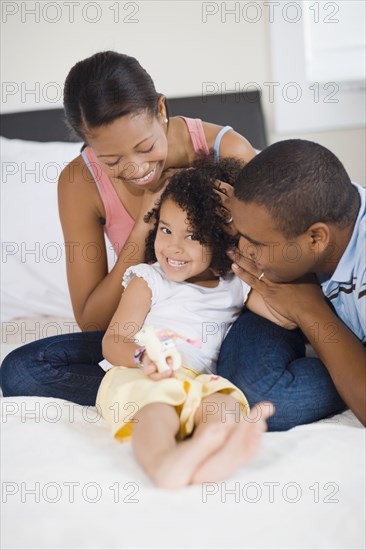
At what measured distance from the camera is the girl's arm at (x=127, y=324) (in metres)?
1.37

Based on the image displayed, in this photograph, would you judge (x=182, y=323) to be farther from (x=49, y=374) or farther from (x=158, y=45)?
(x=158, y=45)

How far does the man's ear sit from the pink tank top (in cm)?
44

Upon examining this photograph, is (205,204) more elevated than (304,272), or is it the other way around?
(205,204)

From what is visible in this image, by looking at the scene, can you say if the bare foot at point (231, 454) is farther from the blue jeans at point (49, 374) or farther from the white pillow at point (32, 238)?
the white pillow at point (32, 238)

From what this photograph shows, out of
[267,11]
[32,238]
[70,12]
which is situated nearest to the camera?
[32,238]

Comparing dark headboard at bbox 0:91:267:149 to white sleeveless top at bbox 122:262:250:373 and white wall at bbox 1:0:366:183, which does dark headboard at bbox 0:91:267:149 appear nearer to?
white wall at bbox 1:0:366:183

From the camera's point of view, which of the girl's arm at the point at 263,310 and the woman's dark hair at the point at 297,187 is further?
the girl's arm at the point at 263,310

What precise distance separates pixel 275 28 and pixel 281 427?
1527 mm

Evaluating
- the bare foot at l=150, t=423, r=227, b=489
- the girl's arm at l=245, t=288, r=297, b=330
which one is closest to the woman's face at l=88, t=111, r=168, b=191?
the girl's arm at l=245, t=288, r=297, b=330

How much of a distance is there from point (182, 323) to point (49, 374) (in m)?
0.29

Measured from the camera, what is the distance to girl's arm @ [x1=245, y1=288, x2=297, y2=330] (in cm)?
149

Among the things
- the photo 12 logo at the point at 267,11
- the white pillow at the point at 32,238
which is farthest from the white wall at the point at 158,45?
the white pillow at the point at 32,238

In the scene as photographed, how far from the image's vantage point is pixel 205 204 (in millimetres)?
1452

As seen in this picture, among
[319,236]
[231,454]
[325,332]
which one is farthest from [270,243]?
[231,454]
